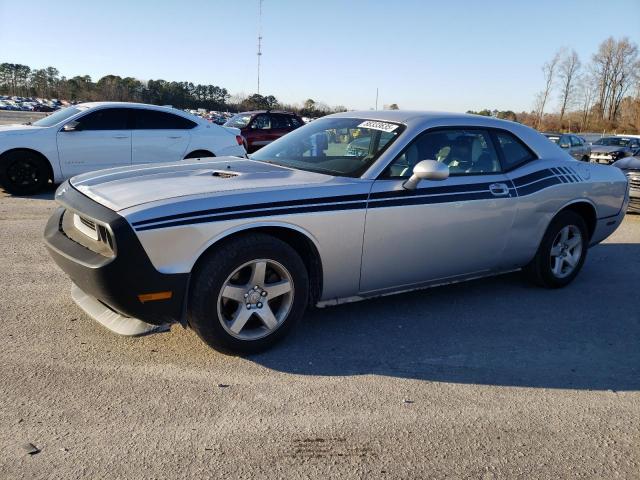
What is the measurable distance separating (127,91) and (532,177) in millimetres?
72448

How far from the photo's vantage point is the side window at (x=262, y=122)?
52.5 feet

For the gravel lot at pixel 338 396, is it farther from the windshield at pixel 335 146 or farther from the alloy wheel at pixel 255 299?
the windshield at pixel 335 146

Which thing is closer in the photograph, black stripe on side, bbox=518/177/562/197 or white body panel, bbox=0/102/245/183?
black stripe on side, bbox=518/177/562/197

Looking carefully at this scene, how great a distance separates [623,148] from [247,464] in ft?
72.4

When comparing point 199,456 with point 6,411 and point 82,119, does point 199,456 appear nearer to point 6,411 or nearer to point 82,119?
point 6,411

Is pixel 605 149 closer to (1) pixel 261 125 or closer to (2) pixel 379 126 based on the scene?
(1) pixel 261 125

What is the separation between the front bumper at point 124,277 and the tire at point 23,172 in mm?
6344

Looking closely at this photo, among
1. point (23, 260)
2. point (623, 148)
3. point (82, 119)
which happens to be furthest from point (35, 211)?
point (623, 148)

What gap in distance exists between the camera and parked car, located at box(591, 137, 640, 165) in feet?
64.5

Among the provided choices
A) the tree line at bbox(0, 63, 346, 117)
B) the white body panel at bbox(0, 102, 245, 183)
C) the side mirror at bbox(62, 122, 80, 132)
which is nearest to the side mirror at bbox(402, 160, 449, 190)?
the white body panel at bbox(0, 102, 245, 183)

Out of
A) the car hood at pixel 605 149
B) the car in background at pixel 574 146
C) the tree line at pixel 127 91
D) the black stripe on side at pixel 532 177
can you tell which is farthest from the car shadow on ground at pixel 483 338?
the tree line at pixel 127 91

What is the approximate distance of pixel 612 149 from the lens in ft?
66.7

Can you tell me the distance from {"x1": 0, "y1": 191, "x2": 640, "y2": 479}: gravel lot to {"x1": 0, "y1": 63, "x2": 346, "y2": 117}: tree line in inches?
1782

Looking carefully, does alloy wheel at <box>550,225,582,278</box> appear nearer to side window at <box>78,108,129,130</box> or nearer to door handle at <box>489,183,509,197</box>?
door handle at <box>489,183,509,197</box>
